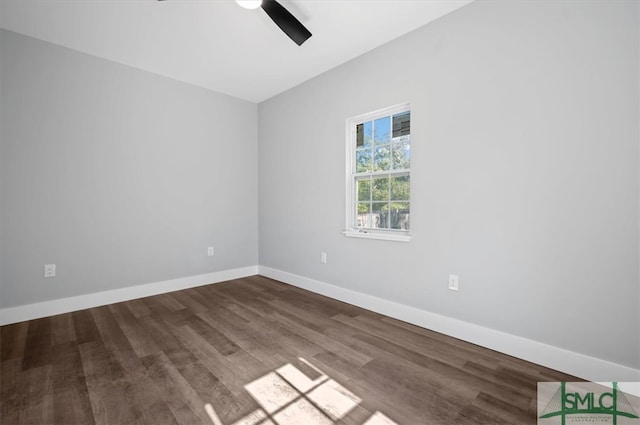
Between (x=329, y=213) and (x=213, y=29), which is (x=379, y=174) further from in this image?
(x=213, y=29)

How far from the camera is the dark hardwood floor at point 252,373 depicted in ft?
4.89

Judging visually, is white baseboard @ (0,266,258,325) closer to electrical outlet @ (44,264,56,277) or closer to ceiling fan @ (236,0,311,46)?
electrical outlet @ (44,264,56,277)

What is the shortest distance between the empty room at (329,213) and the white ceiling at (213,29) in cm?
2

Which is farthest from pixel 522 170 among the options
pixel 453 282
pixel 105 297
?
pixel 105 297

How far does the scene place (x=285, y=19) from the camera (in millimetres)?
2117

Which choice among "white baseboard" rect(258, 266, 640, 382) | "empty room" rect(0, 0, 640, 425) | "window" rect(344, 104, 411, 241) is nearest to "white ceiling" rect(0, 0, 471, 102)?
"empty room" rect(0, 0, 640, 425)

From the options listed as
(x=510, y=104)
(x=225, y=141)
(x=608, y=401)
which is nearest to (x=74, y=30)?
(x=225, y=141)

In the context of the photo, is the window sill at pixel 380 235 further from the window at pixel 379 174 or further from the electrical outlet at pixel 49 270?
the electrical outlet at pixel 49 270

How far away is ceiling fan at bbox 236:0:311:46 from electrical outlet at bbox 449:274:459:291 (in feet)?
7.55

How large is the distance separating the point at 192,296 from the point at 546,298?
349cm

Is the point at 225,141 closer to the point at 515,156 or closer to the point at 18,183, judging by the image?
the point at 18,183

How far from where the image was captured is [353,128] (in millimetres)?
3246

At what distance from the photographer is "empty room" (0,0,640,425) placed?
168cm

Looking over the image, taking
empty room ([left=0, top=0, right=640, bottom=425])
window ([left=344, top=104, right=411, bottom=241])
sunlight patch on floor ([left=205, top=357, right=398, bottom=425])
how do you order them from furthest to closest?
window ([left=344, top=104, right=411, bottom=241]), empty room ([left=0, top=0, right=640, bottom=425]), sunlight patch on floor ([left=205, top=357, right=398, bottom=425])
